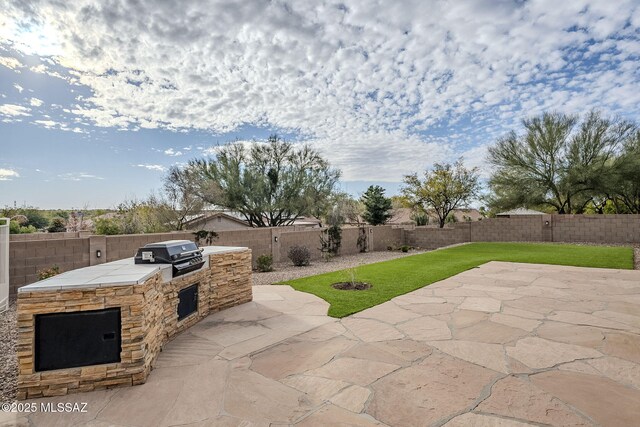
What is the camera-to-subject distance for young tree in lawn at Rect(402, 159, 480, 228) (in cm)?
2183

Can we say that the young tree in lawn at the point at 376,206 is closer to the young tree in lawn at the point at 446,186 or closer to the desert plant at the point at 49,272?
the young tree in lawn at the point at 446,186

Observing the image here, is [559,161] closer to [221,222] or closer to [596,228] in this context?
[596,228]

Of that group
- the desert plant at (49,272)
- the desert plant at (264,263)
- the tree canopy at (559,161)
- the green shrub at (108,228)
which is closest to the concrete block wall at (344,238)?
the desert plant at (49,272)

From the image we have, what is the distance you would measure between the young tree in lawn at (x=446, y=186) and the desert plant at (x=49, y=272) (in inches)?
800

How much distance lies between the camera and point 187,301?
4328 millimetres

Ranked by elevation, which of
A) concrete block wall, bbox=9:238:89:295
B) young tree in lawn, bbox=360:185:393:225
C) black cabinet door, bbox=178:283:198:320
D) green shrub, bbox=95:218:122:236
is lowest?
black cabinet door, bbox=178:283:198:320

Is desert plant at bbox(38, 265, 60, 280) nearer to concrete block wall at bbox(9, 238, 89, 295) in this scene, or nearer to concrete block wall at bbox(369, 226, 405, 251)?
concrete block wall at bbox(9, 238, 89, 295)

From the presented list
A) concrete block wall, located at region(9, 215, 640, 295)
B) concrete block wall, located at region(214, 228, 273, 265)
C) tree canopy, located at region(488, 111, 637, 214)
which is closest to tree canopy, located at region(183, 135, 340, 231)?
concrete block wall, located at region(9, 215, 640, 295)

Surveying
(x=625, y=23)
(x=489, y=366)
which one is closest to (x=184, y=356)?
(x=489, y=366)

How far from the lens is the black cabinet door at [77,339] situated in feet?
8.71

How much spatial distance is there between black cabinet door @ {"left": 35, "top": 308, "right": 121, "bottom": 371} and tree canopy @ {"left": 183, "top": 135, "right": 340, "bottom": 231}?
14.2m

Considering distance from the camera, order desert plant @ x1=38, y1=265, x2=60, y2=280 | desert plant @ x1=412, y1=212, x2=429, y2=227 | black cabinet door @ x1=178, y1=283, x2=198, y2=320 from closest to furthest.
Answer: black cabinet door @ x1=178, y1=283, x2=198, y2=320, desert plant @ x1=38, y1=265, x2=60, y2=280, desert plant @ x1=412, y1=212, x2=429, y2=227

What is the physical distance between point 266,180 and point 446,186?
1222cm

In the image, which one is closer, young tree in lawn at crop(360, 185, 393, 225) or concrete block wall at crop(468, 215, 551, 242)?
concrete block wall at crop(468, 215, 551, 242)
